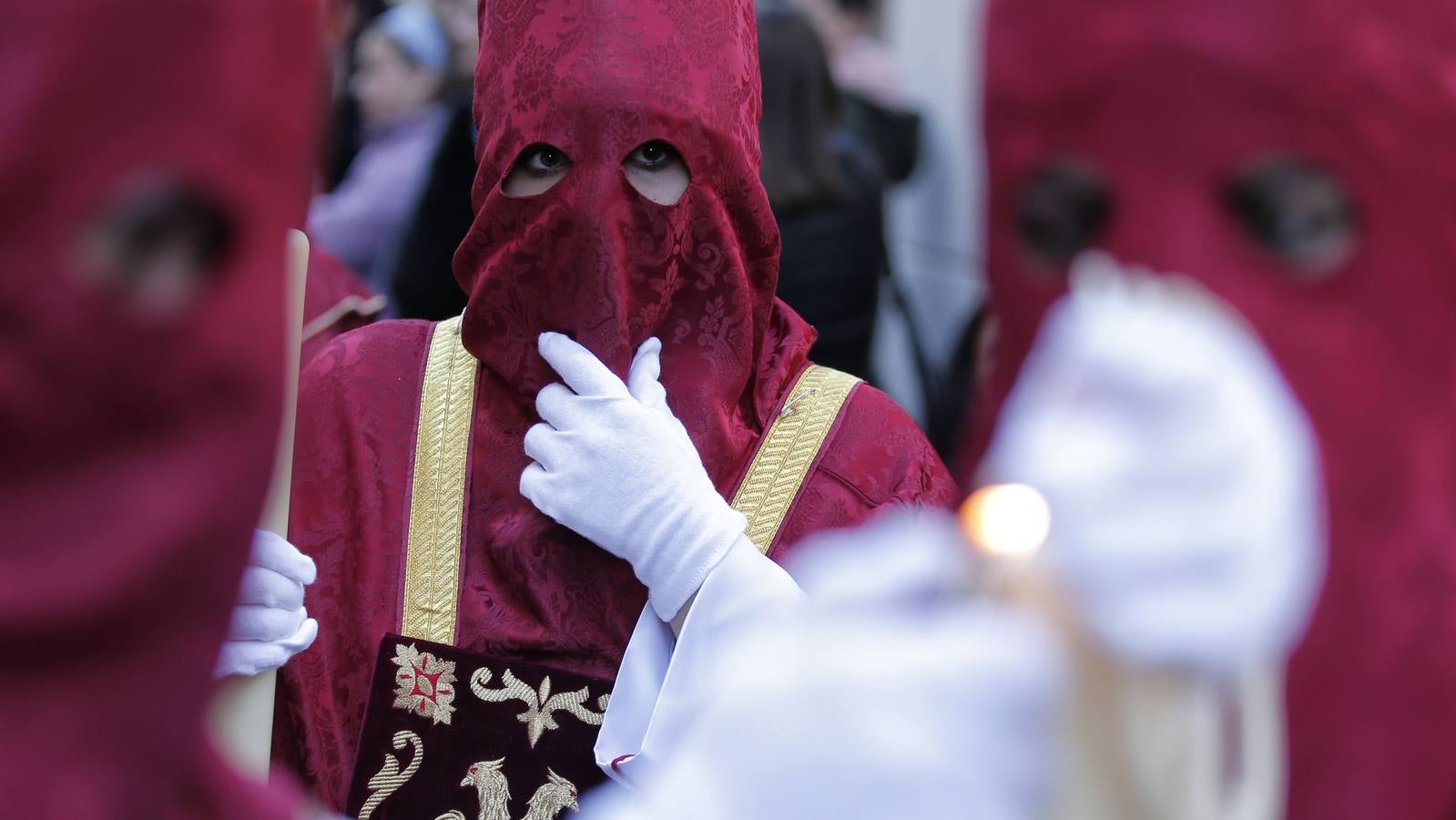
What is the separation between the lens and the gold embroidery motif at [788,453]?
2725 millimetres

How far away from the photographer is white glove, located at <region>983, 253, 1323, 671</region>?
1244mm

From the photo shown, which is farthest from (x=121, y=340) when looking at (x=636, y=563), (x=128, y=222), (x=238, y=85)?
(x=636, y=563)

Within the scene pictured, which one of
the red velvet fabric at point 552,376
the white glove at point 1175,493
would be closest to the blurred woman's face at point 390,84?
the red velvet fabric at point 552,376

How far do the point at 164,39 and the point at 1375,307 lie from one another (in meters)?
A: 0.81

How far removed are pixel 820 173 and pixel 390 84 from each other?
1.86 meters

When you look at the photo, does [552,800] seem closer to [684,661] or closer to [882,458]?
Answer: [684,661]

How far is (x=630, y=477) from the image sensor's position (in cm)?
261

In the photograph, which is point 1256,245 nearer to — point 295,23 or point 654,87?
point 295,23

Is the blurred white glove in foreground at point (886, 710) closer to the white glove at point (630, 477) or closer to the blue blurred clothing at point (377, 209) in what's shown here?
the white glove at point (630, 477)

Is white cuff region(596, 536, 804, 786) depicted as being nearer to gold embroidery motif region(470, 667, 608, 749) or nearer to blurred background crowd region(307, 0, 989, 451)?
gold embroidery motif region(470, 667, 608, 749)

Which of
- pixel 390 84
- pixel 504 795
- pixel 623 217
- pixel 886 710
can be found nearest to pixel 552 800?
pixel 504 795

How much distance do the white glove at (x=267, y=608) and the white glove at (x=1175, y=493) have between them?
1282mm

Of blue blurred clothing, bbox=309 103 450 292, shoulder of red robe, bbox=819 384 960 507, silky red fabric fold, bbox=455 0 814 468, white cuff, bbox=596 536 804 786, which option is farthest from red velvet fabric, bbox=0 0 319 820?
blue blurred clothing, bbox=309 103 450 292

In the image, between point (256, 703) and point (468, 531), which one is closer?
point (256, 703)
